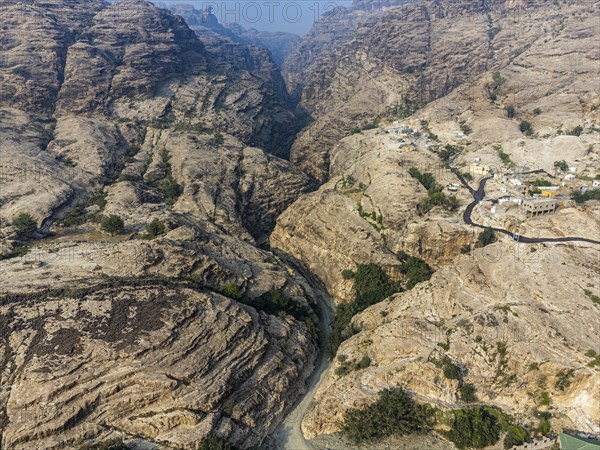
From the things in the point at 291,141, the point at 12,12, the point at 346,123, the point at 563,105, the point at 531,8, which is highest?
the point at 531,8

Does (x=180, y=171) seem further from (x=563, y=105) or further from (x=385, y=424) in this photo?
(x=563, y=105)

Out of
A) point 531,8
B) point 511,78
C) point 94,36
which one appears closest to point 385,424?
point 511,78

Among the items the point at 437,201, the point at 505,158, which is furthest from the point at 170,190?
the point at 505,158

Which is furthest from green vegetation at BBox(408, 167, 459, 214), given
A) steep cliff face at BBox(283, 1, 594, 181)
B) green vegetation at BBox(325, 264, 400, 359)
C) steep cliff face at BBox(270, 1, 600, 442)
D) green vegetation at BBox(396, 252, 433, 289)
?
steep cliff face at BBox(283, 1, 594, 181)

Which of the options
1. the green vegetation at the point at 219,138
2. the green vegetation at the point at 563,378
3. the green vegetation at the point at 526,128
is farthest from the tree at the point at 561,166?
the green vegetation at the point at 219,138

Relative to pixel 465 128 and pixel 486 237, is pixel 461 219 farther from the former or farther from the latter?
pixel 465 128

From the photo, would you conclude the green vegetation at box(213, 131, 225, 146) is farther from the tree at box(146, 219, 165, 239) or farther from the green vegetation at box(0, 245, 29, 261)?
the green vegetation at box(0, 245, 29, 261)
